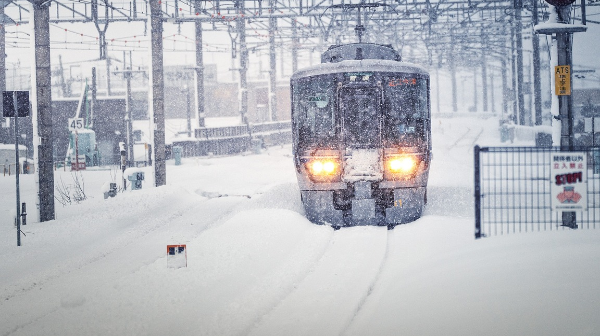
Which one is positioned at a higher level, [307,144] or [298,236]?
[307,144]

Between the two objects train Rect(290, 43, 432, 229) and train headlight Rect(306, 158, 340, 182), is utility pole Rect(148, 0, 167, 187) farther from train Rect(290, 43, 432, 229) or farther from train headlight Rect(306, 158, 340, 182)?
train headlight Rect(306, 158, 340, 182)

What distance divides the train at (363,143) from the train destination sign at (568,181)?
10.1ft

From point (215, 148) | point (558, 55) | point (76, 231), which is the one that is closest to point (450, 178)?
point (558, 55)

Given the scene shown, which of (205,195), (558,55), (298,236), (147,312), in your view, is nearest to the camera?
(147,312)

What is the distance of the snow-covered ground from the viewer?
5.29 m

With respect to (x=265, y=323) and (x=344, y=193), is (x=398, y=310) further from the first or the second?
(x=344, y=193)

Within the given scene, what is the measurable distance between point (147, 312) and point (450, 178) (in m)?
13.4

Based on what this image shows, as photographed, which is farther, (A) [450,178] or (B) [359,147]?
(A) [450,178]

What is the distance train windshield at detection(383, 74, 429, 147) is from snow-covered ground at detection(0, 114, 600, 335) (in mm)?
1615

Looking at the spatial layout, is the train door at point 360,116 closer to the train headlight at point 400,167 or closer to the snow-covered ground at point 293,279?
the train headlight at point 400,167

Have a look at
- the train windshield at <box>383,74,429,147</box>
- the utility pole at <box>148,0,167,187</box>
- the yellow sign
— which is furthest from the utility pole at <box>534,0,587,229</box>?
the utility pole at <box>148,0,167,187</box>

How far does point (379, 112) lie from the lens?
416 inches

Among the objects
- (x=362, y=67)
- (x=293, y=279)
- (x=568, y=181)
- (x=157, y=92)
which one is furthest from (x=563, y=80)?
(x=157, y=92)

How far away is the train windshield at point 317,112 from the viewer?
34.9ft
